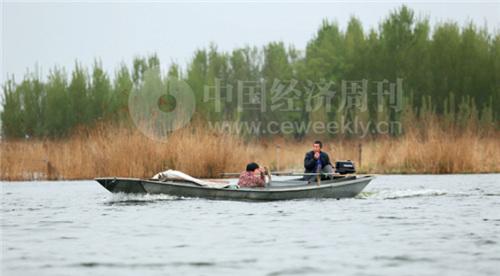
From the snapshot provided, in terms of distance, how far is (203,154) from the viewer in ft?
88.7

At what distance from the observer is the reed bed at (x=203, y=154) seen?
27.0m

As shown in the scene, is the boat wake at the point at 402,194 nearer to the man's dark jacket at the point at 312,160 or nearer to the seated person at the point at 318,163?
the seated person at the point at 318,163

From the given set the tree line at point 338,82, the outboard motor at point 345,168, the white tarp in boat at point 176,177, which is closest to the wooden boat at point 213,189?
the white tarp in boat at point 176,177

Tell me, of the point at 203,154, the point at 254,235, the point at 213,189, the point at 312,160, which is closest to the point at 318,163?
the point at 312,160

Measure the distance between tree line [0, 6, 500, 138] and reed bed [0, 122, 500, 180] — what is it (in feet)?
30.3

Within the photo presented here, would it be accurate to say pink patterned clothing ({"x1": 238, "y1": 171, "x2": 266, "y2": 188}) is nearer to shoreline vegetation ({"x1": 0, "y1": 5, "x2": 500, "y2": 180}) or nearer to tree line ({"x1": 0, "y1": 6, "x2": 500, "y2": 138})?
shoreline vegetation ({"x1": 0, "y1": 5, "x2": 500, "y2": 180})

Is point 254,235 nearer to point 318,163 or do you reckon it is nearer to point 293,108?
point 318,163

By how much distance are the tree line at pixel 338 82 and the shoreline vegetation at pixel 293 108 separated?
0.07 m

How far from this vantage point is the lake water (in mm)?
11461

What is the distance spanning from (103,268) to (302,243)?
3337mm

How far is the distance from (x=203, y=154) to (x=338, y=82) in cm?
2688

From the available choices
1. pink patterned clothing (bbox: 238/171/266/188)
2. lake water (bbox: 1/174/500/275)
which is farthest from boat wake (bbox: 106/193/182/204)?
pink patterned clothing (bbox: 238/171/266/188)

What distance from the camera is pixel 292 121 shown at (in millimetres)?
54406

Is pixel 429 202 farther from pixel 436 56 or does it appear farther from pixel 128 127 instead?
pixel 436 56
